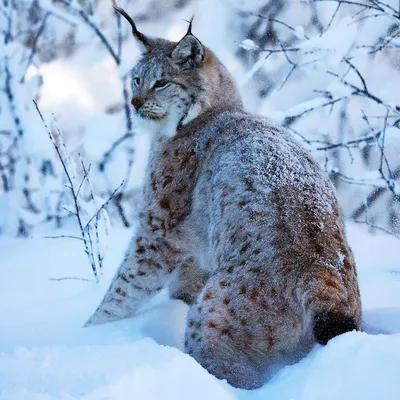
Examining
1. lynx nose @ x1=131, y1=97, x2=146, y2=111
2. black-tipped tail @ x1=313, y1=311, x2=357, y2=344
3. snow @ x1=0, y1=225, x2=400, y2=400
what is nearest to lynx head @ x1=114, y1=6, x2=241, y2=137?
lynx nose @ x1=131, y1=97, x2=146, y2=111

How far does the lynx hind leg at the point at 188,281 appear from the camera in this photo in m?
3.51

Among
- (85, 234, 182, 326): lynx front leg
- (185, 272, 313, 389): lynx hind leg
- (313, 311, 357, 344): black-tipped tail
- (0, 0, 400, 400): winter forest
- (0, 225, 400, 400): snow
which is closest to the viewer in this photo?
(0, 225, 400, 400): snow

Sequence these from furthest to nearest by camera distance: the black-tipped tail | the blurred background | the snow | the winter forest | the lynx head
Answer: the blurred background, the lynx head, the black-tipped tail, the winter forest, the snow

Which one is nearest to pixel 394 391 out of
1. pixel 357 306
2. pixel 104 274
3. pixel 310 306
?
pixel 310 306

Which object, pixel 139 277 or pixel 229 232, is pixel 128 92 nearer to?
pixel 139 277

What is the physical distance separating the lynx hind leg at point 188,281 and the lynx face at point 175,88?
67cm

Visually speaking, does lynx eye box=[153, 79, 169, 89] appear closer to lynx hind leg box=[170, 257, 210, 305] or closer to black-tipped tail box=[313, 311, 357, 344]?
lynx hind leg box=[170, 257, 210, 305]

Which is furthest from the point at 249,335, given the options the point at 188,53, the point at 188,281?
the point at 188,53

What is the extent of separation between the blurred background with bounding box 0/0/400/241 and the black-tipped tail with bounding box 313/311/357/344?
2.41m

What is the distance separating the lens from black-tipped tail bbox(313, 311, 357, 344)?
7.57 ft

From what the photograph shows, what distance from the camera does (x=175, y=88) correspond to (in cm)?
367

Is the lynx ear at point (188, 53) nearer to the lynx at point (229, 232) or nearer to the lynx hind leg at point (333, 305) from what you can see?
the lynx at point (229, 232)

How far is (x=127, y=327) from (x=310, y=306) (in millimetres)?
1133

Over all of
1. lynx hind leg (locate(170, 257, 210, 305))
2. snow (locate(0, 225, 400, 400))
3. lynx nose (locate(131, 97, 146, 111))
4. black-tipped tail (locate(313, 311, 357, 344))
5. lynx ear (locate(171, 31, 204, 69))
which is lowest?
snow (locate(0, 225, 400, 400))
